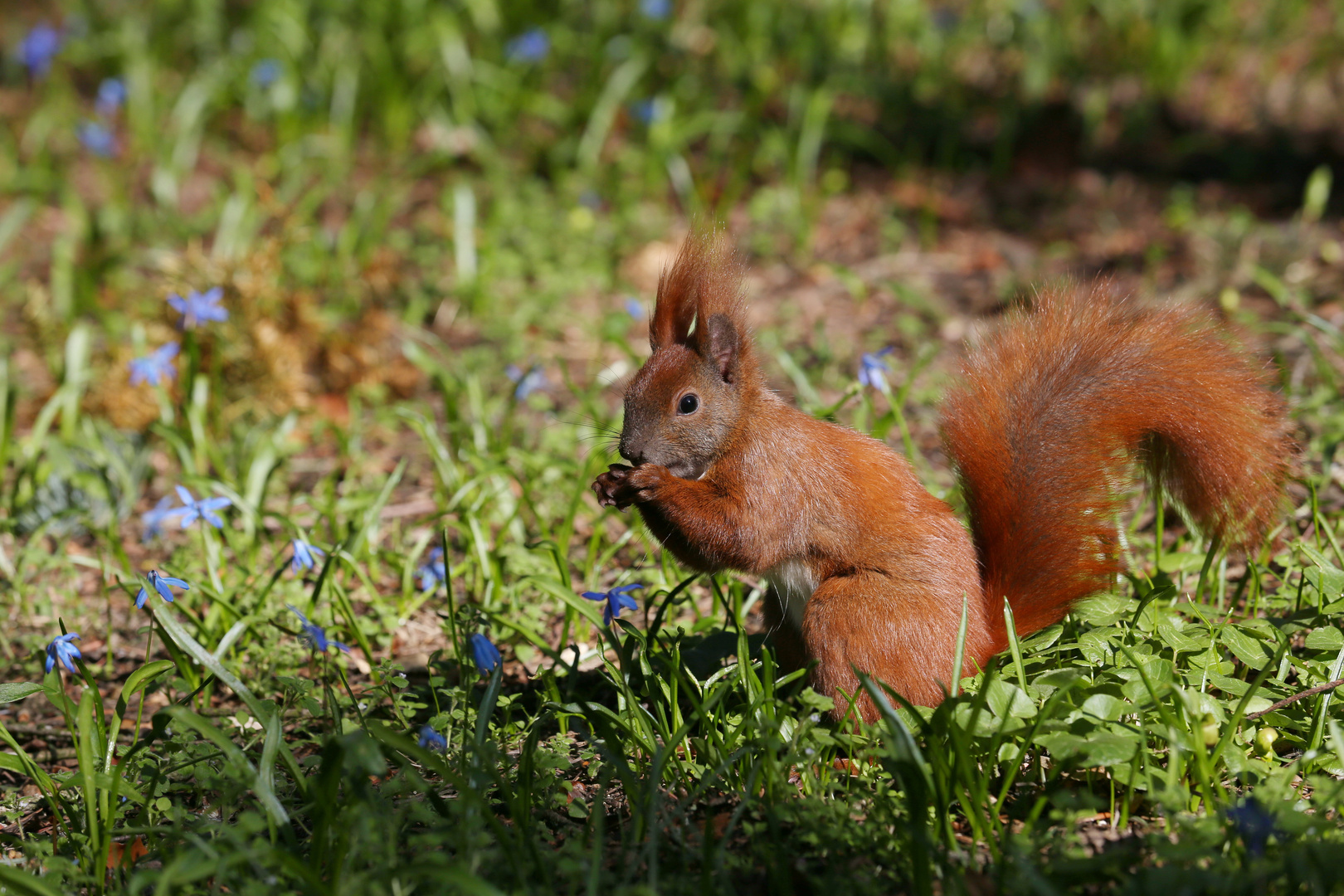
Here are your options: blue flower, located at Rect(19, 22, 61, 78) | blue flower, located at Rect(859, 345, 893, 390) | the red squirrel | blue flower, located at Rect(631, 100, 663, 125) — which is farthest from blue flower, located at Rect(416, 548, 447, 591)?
blue flower, located at Rect(19, 22, 61, 78)

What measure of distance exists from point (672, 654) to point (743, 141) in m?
4.14

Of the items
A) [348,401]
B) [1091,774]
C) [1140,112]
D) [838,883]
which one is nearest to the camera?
[838,883]

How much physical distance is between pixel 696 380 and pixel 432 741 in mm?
837

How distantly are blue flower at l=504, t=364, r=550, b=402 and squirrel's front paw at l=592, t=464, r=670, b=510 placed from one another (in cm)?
131

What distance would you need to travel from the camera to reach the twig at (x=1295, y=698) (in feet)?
6.26

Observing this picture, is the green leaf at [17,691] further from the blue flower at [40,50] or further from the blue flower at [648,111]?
the blue flower at [40,50]

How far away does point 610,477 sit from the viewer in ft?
6.82

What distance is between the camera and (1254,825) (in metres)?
1.57

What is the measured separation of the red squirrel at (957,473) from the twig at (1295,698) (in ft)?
1.01

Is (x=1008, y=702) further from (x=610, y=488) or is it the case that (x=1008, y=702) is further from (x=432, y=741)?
(x=432, y=741)

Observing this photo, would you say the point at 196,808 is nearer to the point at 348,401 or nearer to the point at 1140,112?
the point at 348,401

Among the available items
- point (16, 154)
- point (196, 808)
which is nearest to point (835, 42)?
point (16, 154)

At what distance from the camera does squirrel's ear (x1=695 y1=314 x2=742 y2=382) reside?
216cm

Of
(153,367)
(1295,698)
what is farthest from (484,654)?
(153,367)
